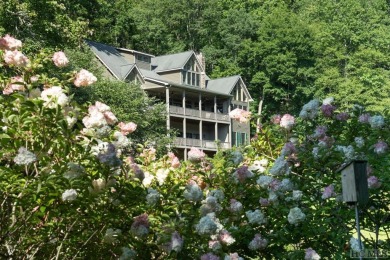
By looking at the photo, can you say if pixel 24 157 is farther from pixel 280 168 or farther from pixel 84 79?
pixel 280 168

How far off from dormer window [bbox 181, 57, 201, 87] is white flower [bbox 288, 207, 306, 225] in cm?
3633

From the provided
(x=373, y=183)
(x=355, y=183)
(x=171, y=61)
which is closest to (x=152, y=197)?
(x=355, y=183)

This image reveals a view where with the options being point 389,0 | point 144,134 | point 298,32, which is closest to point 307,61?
point 298,32

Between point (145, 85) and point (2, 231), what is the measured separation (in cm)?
3435

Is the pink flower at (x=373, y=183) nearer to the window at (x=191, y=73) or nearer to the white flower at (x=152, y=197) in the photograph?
the white flower at (x=152, y=197)

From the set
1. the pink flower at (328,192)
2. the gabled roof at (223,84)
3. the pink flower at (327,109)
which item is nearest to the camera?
the pink flower at (328,192)

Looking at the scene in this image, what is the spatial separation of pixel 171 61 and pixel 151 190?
37.5m

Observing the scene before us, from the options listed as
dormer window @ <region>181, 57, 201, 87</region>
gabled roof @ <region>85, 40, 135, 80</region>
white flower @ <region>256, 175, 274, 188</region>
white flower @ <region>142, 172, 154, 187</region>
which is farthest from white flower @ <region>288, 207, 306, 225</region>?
dormer window @ <region>181, 57, 201, 87</region>

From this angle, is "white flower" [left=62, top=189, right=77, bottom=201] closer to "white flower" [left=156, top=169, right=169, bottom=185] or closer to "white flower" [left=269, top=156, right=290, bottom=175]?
"white flower" [left=156, top=169, right=169, bottom=185]

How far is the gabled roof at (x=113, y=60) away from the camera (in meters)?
36.0

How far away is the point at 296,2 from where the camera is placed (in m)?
64.9

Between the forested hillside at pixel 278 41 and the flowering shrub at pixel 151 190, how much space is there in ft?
134

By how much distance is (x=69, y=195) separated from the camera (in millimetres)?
3617

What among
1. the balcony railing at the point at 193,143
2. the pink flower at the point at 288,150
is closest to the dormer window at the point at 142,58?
the balcony railing at the point at 193,143
